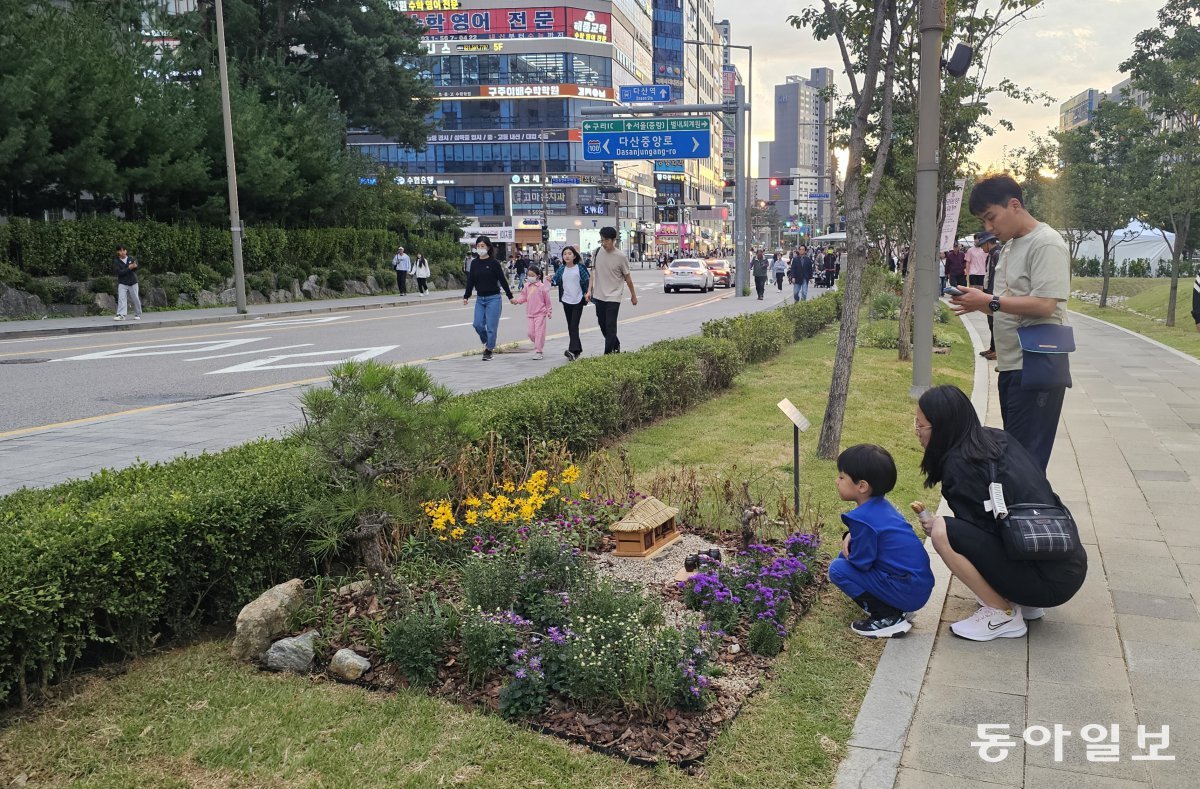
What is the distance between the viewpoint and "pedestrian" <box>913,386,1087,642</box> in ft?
12.7

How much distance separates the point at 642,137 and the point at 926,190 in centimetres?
2217

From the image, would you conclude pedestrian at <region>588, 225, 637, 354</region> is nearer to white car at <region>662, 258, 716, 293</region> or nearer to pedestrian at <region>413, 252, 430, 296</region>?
white car at <region>662, 258, 716, 293</region>

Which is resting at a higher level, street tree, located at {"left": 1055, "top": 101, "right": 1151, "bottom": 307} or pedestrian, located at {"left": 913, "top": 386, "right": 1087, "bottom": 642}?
street tree, located at {"left": 1055, "top": 101, "right": 1151, "bottom": 307}

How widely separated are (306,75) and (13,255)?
14.8m

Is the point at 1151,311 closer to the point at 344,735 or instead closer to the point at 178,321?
the point at 178,321

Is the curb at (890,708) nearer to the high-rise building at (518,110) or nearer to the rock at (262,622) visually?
the rock at (262,622)

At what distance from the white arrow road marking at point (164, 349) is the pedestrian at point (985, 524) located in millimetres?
12744

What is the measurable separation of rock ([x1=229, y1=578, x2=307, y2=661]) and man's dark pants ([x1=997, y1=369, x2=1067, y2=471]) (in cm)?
347

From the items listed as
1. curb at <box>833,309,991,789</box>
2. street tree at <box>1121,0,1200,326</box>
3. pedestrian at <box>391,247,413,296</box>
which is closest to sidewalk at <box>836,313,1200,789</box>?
A: curb at <box>833,309,991,789</box>

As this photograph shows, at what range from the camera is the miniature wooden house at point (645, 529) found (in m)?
4.73

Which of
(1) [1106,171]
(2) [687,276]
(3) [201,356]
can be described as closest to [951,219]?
(3) [201,356]

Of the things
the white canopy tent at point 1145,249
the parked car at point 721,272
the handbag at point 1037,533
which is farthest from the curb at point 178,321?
the white canopy tent at point 1145,249

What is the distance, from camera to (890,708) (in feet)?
11.0

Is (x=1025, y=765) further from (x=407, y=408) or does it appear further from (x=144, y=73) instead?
(x=144, y=73)
